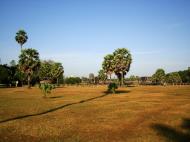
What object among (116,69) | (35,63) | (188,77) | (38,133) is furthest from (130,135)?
(188,77)

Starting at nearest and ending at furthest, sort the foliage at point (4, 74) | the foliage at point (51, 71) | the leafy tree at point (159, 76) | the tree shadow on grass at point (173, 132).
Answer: the tree shadow on grass at point (173, 132) → the foliage at point (4, 74) → the foliage at point (51, 71) → the leafy tree at point (159, 76)

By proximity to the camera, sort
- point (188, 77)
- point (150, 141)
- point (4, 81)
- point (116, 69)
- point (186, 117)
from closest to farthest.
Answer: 1. point (150, 141)
2. point (186, 117)
3. point (116, 69)
4. point (4, 81)
5. point (188, 77)

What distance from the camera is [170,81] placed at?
15400 cm

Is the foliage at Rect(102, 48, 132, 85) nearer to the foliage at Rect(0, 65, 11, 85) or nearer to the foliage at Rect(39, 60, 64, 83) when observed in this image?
the foliage at Rect(39, 60, 64, 83)

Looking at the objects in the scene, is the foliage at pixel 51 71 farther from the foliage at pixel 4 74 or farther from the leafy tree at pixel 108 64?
the leafy tree at pixel 108 64

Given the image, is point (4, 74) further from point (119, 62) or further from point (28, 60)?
point (119, 62)

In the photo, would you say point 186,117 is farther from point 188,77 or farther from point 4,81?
point 188,77

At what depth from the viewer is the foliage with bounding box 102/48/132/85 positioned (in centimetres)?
8319

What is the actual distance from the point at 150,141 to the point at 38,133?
580 cm

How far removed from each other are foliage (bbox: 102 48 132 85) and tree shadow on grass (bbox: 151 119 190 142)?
68008mm

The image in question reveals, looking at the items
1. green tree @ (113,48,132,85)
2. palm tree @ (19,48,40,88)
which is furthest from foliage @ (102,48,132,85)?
palm tree @ (19,48,40,88)

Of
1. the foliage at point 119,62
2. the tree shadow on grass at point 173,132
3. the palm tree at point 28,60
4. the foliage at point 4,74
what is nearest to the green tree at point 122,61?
the foliage at point 119,62

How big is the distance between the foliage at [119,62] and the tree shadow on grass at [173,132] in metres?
68.0

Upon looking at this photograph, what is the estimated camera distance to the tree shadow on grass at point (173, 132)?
1156 cm
